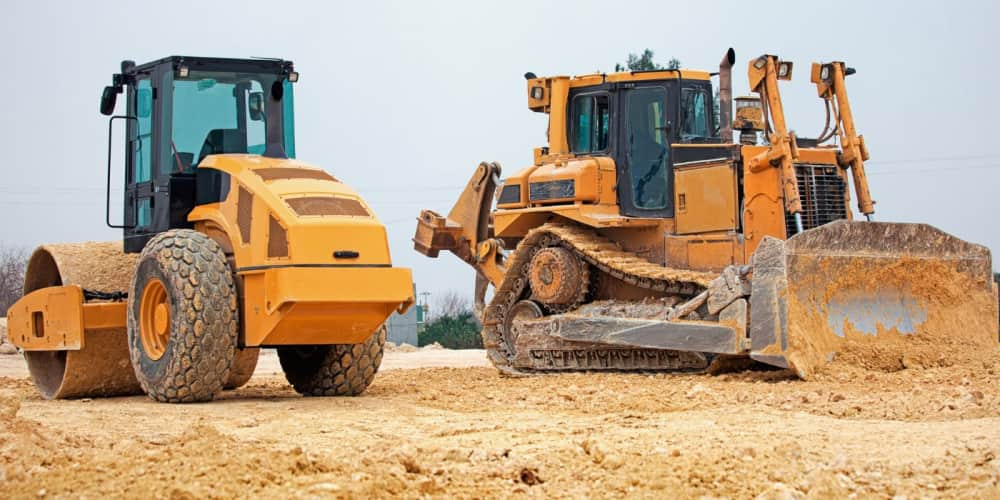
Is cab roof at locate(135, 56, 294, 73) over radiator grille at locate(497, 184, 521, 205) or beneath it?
over

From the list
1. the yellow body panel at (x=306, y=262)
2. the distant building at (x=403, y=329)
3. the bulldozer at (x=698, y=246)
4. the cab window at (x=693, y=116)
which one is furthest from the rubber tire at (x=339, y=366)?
the distant building at (x=403, y=329)

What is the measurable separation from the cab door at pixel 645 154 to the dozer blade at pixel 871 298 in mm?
2624

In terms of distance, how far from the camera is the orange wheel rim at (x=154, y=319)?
34.7ft

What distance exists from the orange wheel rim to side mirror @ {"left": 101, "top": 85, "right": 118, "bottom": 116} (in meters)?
1.93

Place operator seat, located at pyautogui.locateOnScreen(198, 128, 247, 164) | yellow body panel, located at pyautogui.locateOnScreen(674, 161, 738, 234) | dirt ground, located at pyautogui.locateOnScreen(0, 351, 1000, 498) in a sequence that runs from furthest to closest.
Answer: yellow body panel, located at pyautogui.locateOnScreen(674, 161, 738, 234) → operator seat, located at pyautogui.locateOnScreen(198, 128, 247, 164) → dirt ground, located at pyautogui.locateOnScreen(0, 351, 1000, 498)

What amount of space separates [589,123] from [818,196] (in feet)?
9.26

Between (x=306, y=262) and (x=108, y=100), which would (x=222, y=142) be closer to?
(x=108, y=100)

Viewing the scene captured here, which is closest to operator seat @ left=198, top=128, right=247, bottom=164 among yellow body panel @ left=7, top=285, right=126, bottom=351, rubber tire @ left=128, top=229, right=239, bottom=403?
rubber tire @ left=128, top=229, right=239, bottom=403

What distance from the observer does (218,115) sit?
449 inches

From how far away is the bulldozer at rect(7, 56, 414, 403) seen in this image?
10078 mm

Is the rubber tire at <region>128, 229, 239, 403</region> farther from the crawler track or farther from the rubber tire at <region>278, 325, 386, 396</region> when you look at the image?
the crawler track

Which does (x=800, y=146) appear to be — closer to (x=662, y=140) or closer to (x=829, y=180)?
(x=829, y=180)

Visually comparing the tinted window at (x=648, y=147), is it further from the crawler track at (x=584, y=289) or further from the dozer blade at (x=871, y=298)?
the dozer blade at (x=871, y=298)

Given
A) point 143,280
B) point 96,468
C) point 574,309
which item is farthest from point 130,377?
point 96,468
